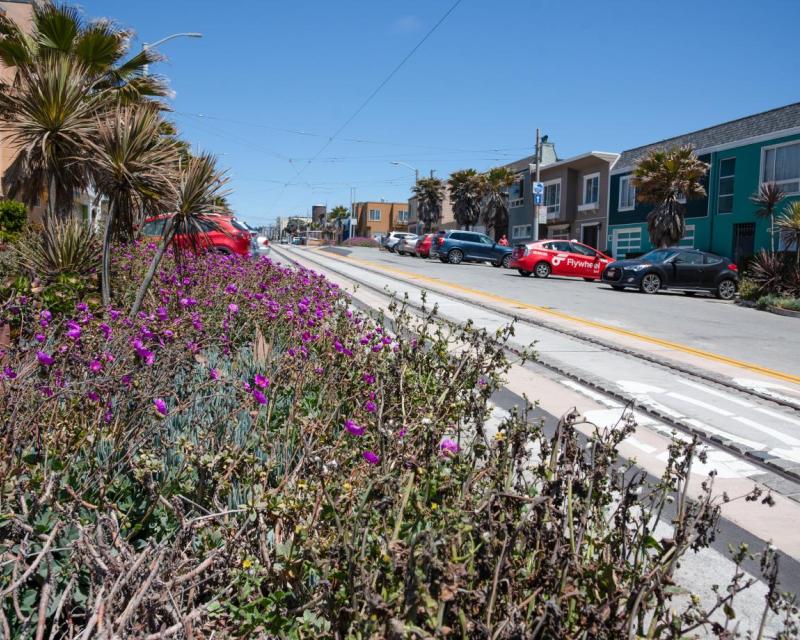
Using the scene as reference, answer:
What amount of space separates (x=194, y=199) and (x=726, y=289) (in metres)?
22.0

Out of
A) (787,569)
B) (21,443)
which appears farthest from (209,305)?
(787,569)

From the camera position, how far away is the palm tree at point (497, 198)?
197 ft

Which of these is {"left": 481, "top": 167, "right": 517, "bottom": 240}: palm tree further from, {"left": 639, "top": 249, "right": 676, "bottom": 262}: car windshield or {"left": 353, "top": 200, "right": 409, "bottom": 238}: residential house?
{"left": 353, "top": 200, "right": 409, "bottom": 238}: residential house

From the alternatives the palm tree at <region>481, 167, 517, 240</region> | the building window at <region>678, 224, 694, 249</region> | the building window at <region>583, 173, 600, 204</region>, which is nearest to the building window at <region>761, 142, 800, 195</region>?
the building window at <region>678, 224, 694, 249</region>

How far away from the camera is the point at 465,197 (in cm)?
6756

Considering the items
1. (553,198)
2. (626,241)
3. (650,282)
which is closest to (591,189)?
(553,198)

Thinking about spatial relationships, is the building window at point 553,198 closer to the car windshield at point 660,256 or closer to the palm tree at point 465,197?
the palm tree at point 465,197

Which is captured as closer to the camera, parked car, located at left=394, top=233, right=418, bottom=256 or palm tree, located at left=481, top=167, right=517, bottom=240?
parked car, located at left=394, top=233, right=418, bottom=256

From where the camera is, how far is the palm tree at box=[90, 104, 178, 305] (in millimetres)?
7855

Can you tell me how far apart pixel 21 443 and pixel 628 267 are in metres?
24.1

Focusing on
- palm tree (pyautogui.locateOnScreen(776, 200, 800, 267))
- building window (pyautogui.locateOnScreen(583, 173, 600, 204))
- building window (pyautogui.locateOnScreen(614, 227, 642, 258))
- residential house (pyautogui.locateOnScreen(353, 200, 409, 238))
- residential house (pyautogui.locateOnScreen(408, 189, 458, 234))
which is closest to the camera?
palm tree (pyautogui.locateOnScreen(776, 200, 800, 267))

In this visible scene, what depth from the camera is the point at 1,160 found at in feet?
96.0

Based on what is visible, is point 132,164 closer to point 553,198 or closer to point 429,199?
point 553,198

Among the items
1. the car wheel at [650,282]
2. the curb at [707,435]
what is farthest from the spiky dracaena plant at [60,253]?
the car wheel at [650,282]
